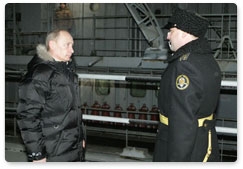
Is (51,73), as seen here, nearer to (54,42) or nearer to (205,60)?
(54,42)

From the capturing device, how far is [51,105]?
2275mm

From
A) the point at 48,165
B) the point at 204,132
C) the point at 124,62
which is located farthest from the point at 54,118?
the point at 124,62

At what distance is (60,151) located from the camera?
2.33 metres

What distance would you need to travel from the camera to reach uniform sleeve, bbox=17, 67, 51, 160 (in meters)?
2.16

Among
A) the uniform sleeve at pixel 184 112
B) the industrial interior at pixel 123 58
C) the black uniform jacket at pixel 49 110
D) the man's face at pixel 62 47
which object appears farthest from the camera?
the industrial interior at pixel 123 58

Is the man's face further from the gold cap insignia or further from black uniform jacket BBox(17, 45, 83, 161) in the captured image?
the gold cap insignia

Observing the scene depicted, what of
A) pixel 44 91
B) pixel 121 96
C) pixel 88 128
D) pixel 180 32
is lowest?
pixel 88 128

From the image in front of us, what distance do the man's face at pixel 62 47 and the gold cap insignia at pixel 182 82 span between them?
35.2 inches

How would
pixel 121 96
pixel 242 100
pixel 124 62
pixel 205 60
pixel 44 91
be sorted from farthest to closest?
pixel 121 96, pixel 124 62, pixel 242 100, pixel 44 91, pixel 205 60

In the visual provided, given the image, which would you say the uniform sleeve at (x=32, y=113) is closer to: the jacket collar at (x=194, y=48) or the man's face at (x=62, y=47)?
the man's face at (x=62, y=47)

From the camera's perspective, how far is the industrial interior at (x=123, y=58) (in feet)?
23.8

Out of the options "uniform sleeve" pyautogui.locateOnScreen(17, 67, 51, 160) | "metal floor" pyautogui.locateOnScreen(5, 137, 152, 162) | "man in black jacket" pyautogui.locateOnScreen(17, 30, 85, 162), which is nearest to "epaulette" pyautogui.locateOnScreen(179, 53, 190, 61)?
"man in black jacket" pyautogui.locateOnScreen(17, 30, 85, 162)

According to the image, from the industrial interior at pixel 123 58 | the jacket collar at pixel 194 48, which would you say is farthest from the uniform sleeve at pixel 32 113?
the industrial interior at pixel 123 58

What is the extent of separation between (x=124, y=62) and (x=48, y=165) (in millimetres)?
5115
